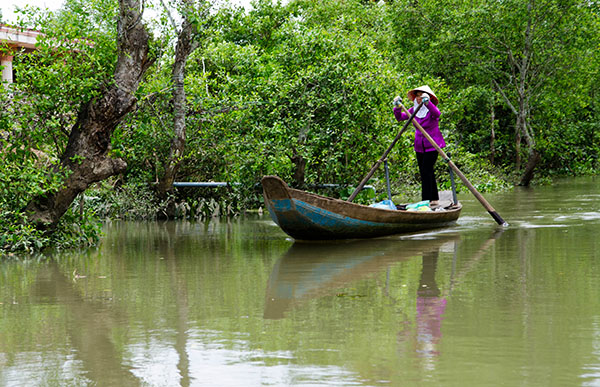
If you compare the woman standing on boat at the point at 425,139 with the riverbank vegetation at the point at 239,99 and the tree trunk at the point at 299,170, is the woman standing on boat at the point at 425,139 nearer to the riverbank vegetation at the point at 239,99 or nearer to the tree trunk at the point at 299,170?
the riverbank vegetation at the point at 239,99

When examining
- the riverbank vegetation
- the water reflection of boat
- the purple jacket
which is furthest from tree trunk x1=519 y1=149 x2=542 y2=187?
the water reflection of boat

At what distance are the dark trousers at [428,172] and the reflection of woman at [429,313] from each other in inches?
181

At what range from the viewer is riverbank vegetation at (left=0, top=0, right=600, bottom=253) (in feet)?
33.5

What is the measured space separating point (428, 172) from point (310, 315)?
285 inches

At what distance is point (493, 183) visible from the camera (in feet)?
83.9

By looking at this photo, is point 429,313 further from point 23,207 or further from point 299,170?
point 299,170

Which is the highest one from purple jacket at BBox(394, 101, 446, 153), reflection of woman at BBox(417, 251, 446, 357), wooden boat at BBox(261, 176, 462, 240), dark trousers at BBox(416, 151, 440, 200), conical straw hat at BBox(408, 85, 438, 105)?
conical straw hat at BBox(408, 85, 438, 105)

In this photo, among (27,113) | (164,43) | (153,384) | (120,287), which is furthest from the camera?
(164,43)

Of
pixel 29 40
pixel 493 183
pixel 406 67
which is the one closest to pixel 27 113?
pixel 493 183

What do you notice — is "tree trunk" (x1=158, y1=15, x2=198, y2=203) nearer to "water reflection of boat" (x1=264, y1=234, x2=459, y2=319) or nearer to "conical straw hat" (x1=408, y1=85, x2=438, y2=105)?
"conical straw hat" (x1=408, y1=85, x2=438, y2=105)

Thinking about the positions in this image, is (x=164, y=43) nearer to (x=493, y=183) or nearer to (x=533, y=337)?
(x=533, y=337)

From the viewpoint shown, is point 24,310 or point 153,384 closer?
point 153,384

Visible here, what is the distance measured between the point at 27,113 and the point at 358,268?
4.77m

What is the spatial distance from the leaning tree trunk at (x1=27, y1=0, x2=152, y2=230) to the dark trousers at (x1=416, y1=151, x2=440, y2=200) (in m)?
4.84
